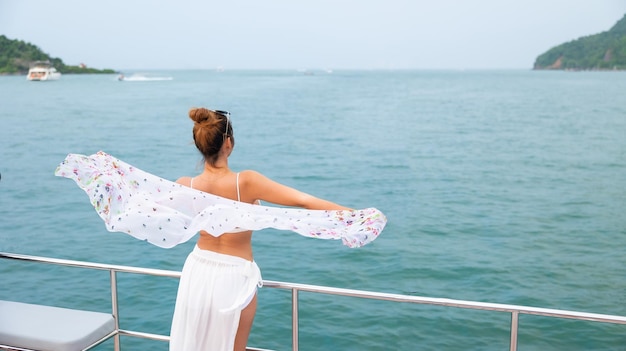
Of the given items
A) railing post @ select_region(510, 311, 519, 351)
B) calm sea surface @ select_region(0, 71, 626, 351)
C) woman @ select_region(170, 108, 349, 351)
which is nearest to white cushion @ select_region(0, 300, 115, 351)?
woman @ select_region(170, 108, 349, 351)

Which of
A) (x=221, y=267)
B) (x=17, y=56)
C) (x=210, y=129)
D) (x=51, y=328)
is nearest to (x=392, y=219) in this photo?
(x=51, y=328)

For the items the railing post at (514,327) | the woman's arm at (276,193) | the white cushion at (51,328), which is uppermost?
the woman's arm at (276,193)

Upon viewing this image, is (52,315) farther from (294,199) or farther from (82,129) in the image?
(82,129)

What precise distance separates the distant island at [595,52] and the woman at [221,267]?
8404 centimetres

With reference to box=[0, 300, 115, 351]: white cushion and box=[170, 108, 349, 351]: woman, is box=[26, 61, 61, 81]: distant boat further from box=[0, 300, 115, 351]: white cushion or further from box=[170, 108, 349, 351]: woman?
box=[170, 108, 349, 351]: woman

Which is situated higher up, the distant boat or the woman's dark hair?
the distant boat

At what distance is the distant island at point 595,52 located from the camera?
80.4 metres

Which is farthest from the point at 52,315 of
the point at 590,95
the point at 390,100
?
the point at 590,95

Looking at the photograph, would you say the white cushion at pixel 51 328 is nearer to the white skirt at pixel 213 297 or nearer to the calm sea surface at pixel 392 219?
the white skirt at pixel 213 297

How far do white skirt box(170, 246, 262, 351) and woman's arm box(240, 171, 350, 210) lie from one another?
0.23m

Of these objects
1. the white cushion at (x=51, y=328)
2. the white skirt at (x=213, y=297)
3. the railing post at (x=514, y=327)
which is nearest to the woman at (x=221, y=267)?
the white skirt at (x=213, y=297)

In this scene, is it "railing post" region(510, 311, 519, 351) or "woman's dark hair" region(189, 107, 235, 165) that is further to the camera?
"railing post" region(510, 311, 519, 351)

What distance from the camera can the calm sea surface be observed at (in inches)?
380

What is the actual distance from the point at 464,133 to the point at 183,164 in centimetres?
1593
